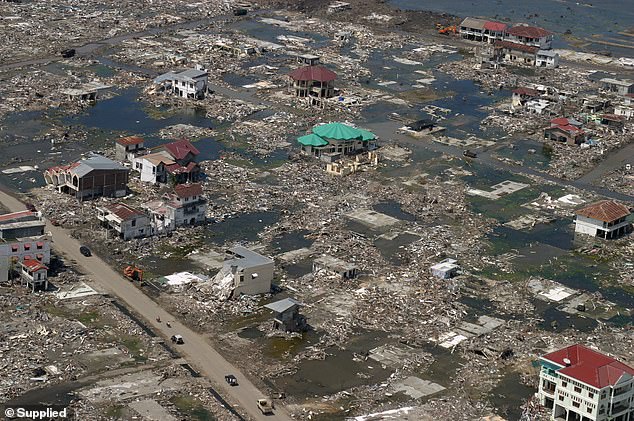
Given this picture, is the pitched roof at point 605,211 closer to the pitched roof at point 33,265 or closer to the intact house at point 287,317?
the intact house at point 287,317

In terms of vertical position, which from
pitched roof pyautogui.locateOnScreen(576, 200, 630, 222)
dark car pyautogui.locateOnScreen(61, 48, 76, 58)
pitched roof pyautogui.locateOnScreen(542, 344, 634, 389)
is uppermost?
pitched roof pyautogui.locateOnScreen(542, 344, 634, 389)

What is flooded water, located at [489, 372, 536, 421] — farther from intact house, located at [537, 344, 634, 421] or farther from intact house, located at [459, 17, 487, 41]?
intact house, located at [459, 17, 487, 41]

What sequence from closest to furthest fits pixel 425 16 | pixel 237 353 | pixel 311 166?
pixel 237 353
pixel 311 166
pixel 425 16

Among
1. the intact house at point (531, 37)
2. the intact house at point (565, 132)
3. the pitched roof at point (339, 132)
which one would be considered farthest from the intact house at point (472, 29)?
the pitched roof at point (339, 132)

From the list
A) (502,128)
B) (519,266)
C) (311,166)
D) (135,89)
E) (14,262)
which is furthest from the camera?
(135,89)

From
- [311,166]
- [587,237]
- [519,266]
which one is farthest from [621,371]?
[311,166]

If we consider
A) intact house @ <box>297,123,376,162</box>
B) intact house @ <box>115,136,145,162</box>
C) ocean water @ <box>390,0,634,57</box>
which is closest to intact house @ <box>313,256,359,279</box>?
intact house @ <box>297,123,376,162</box>

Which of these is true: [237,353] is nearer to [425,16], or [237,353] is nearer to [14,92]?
[14,92]
